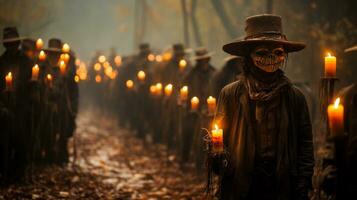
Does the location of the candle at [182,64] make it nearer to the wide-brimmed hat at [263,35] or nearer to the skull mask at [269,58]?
the wide-brimmed hat at [263,35]

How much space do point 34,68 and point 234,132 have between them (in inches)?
208

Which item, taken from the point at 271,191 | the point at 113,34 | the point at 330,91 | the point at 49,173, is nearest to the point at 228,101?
the point at 271,191

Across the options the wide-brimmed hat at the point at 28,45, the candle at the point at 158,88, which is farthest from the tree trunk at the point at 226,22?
the wide-brimmed hat at the point at 28,45

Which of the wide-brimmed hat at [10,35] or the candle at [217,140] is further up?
the wide-brimmed hat at [10,35]

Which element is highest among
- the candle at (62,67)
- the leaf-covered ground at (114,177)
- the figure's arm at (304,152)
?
the candle at (62,67)

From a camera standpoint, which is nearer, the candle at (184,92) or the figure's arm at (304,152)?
the figure's arm at (304,152)

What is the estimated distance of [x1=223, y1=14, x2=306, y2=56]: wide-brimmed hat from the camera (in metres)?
4.57

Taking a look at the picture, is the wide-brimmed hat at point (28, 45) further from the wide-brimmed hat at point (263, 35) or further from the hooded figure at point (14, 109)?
the wide-brimmed hat at point (263, 35)

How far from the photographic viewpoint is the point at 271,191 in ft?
14.5

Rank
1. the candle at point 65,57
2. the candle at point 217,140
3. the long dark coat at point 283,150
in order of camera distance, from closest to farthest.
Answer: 1. the candle at point 217,140
2. the long dark coat at point 283,150
3. the candle at point 65,57

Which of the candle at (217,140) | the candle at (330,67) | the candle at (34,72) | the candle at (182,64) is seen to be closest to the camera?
the candle at (217,140)

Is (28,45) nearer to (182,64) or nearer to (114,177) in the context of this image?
(114,177)

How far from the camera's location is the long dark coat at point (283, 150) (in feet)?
14.3

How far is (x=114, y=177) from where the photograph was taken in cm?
1055
